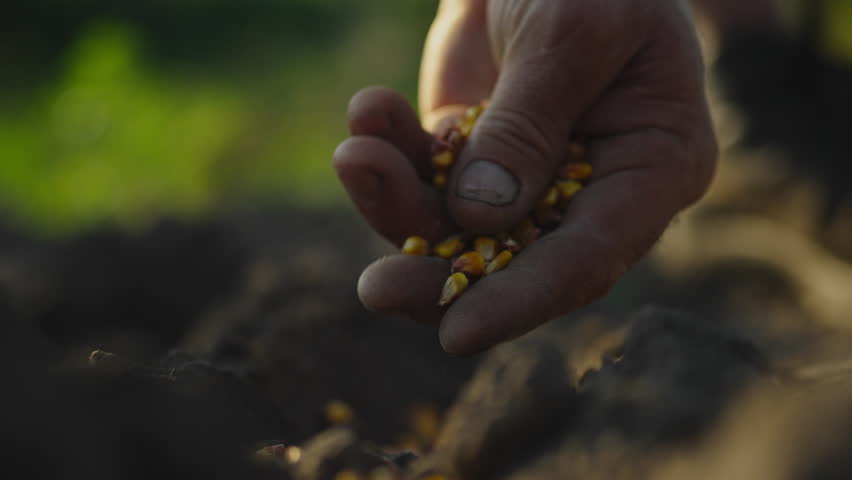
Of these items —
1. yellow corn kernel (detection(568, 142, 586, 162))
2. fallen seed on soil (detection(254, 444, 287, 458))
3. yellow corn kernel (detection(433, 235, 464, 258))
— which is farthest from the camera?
yellow corn kernel (detection(568, 142, 586, 162))

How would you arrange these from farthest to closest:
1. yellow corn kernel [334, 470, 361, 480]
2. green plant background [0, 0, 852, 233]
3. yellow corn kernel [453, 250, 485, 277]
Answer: green plant background [0, 0, 852, 233] → yellow corn kernel [453, 250, 485, 277] → yellow corn kernel [334, 470, 361, 480]

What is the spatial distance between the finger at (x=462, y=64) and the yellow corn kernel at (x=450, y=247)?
534mm

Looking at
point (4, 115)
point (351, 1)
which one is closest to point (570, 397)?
point (4, 115)

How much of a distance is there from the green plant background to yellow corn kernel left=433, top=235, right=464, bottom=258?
82.1 inches

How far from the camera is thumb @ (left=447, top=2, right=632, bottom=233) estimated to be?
1.48m

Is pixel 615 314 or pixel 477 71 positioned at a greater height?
pixel 477 71

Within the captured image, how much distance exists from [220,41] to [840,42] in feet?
15.0

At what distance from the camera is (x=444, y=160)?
163 centimetres

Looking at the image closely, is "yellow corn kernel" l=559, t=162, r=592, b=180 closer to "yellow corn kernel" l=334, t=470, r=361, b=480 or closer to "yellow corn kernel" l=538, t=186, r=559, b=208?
"yellow corn kernel" l=538, t=186, r=559, b=208

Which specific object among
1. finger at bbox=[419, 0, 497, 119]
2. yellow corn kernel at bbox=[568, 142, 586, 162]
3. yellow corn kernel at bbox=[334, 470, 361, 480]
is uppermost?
finger at bbox=[419, 0, 497, 119]

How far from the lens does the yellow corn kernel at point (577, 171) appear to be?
1.64m

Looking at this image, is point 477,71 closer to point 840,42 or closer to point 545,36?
→ point 545,36

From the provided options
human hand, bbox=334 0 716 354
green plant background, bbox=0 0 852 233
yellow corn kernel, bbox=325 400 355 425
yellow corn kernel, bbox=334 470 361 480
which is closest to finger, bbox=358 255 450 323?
human hand, bbox=334 0 716 354

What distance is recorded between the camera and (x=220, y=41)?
6391mm
